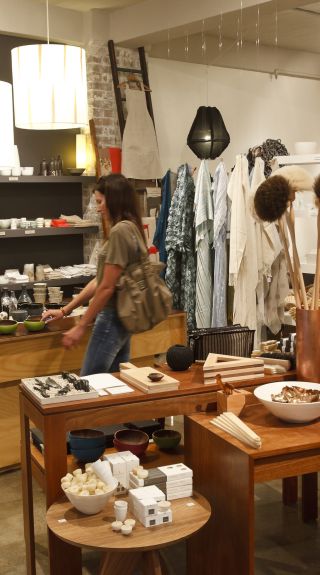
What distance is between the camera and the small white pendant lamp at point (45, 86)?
149 inches

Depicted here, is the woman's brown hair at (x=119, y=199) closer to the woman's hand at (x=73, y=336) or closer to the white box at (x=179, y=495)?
the woman's hand at (x=73, y=336)

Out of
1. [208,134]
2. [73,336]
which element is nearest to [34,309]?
[73,336]

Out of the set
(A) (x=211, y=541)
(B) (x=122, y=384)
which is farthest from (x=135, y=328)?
(A) (x=211, y=541)

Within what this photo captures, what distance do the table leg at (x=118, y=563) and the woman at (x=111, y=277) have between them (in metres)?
1.25

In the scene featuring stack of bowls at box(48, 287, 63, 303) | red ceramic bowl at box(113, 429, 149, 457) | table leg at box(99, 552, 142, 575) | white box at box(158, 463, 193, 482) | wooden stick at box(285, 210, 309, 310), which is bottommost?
table leg at box(99, 552, 142, 575)

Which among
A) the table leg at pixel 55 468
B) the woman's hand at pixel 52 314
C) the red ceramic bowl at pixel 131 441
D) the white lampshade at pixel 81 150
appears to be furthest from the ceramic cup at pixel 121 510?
the white lampshade at pixel 81 150

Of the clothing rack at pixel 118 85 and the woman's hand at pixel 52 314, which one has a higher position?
the clothing rack at pixel 118 85

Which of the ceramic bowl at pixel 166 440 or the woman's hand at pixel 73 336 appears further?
the woman's hand at pixel 73 336

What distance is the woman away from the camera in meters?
3.50

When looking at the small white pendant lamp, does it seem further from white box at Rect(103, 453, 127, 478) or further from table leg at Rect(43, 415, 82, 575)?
white box at Rect(103, 453, 127, 478)

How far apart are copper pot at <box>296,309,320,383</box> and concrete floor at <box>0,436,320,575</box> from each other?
0.85 meters

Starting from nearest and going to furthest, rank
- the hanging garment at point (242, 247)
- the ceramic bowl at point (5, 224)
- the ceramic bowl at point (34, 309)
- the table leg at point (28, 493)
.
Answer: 1. the table leg at point (28, 493)
2. the ceramic bowl at point (34, 309)
3. the hanging garment at point (242, 247)
4. the ceramic bowl at point (5, 224)

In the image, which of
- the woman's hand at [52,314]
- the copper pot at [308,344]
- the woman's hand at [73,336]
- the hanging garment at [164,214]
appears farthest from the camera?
the hanging garment at [164,214]

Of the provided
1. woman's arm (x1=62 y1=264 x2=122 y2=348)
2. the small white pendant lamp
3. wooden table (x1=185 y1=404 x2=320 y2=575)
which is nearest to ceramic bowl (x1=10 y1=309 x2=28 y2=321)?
woman's arm (x1=62 y1=264 x2=122 y2=348)
